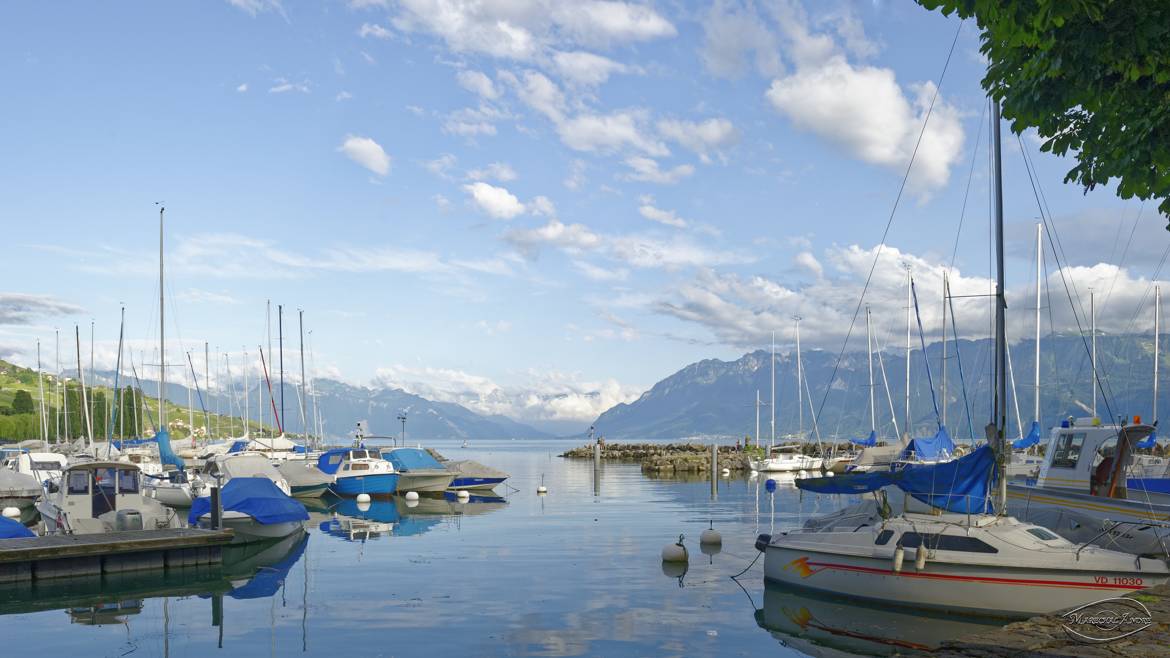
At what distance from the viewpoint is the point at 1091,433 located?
92.7 ft

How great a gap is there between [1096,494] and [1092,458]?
50.1 inches

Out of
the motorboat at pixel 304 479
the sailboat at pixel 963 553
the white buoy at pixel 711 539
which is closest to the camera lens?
the sailboat at pixel 963 553

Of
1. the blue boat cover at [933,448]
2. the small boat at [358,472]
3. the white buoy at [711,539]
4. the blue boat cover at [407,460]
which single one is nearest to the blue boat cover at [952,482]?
the white buoy at [711,539]

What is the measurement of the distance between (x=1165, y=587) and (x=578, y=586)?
14.9 m

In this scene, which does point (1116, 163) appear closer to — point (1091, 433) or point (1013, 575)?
point (1013, 575)

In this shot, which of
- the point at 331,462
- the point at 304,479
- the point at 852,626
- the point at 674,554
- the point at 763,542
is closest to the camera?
the point at 852,626

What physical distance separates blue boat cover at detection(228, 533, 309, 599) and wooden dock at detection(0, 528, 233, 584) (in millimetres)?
2078

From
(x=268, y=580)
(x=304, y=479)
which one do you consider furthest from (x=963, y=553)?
(x=304, y=479)

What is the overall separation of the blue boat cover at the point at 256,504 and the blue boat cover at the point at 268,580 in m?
1.70

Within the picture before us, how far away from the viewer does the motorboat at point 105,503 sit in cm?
3281

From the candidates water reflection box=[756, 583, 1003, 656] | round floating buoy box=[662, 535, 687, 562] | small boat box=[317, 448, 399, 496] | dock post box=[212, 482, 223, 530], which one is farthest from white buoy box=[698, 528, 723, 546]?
small boat box=[317, 448, 399, 496]

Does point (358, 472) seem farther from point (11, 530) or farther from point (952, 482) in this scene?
point (952, 482)

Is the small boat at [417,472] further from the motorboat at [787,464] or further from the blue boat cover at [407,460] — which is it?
the motorboat at [787,464]

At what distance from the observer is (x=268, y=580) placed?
28.8m
